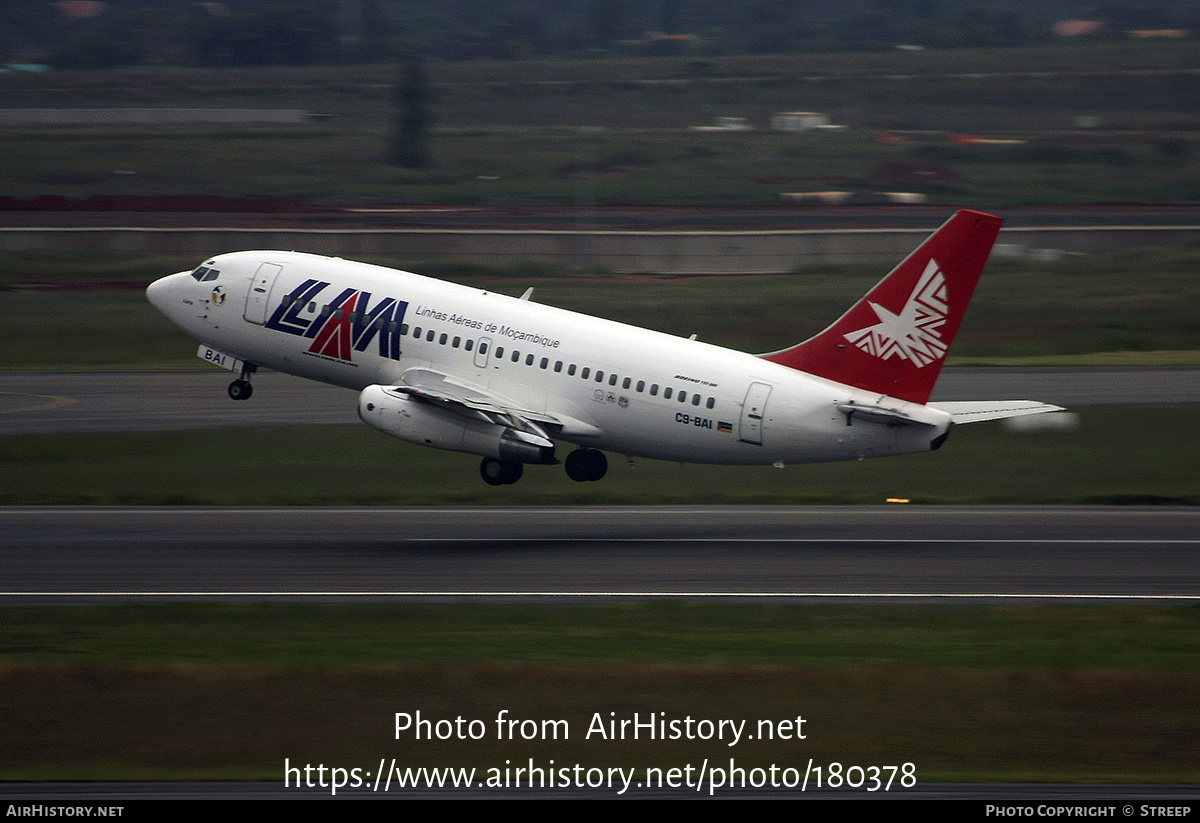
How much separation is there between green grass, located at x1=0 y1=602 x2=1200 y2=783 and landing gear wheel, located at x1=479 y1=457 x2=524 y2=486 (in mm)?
12611

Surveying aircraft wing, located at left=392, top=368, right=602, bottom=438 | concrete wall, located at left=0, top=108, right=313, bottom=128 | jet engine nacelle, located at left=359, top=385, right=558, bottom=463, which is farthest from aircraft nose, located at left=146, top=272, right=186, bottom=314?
concrete wall, located at left=0, top=108, right=313, bottom=128

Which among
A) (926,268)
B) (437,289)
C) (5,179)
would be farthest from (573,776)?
(5,179)

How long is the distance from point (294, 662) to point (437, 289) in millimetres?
19823

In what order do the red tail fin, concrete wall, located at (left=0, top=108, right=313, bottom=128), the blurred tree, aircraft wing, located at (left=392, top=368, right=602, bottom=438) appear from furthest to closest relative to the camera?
concrete wall, located at (left=0, top=108, right=313, bottom=128)
the blurred tree
aircraft wing, located at (left=392, top=368, right=602, bottom=438)
the red tail fin

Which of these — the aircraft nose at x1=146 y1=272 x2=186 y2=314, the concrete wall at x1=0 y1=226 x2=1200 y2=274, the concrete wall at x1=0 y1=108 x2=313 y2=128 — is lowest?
the aircraft nose at x1=146 y1=272 x2=186 y2=314

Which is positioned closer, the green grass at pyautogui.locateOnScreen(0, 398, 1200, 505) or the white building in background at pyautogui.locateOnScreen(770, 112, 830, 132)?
the green grass at pyautogui.locateOnScreen(0, 398, 1200, 505)

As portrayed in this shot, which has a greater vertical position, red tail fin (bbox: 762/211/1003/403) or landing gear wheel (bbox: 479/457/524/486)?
red tail fin (bbox: 762/211/1003/403)

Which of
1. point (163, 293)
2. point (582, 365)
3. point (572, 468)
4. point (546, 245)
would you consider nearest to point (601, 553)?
point (582, 365)

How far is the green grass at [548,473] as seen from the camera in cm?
4497

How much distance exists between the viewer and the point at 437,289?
150 feet

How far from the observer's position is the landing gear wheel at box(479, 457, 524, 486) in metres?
44.9

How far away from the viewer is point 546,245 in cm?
9381

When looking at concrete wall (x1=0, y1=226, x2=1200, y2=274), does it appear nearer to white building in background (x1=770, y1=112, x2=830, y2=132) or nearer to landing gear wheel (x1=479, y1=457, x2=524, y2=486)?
landing gear wheel (x1=479, y1=457, x2=524, y2=486)

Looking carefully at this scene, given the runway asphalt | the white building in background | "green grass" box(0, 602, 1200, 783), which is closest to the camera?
"green grass" box(0, 602, 1200, 783)
